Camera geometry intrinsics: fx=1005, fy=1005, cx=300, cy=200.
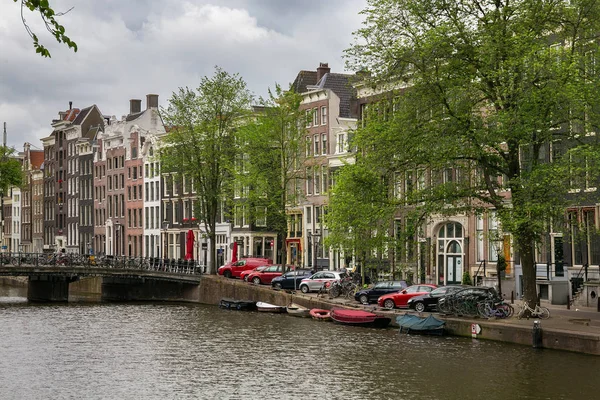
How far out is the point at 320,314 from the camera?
53031mm

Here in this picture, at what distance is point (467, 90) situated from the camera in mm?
41656

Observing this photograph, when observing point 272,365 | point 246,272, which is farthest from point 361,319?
point 246,272

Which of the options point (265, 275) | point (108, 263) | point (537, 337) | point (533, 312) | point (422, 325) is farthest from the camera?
point (108, 263)

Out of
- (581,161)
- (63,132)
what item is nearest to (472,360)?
(581,161)

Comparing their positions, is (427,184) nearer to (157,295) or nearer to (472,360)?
(472,360)

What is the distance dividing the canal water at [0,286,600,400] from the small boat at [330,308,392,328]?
3.68ft

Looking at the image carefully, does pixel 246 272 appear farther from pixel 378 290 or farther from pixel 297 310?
pixel 378 290

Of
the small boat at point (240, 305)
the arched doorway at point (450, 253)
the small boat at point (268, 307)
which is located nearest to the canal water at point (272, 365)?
the small boat at point (268, 307)

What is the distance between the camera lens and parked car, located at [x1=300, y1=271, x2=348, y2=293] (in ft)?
202

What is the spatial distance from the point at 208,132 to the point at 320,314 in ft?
91.0

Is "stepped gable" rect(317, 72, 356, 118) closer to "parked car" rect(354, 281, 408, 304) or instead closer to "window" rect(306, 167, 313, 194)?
"window" rect(306, 167, 313, 194)

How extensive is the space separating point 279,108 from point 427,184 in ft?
91.8

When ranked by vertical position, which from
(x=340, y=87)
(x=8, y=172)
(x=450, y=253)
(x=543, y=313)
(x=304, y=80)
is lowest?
(x=543, y=313)

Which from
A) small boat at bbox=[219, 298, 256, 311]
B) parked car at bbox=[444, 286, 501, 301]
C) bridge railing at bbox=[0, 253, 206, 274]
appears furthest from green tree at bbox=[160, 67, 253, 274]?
parked car at bbox=[444, 286, 501, 301]
